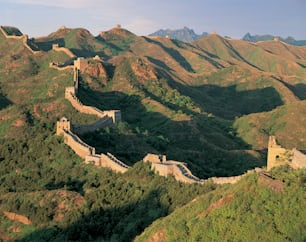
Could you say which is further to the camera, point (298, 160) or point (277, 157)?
point (277, 157)

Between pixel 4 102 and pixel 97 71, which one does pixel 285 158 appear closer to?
pixel 4 102

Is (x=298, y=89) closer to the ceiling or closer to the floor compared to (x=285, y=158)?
closer to the floor

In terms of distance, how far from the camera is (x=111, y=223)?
36312 millimetres

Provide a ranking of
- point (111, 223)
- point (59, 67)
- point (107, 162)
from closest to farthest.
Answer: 1. point (111, 223)
2. point (107, 162)
3. point (59, 67)

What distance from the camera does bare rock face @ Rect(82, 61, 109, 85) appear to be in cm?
9294

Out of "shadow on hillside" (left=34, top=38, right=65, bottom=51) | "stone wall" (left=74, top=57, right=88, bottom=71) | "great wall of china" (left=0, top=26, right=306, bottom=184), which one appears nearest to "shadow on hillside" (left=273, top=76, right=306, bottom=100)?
"shadow on hillside" (left=34, top=38, right=65, bottom=51)

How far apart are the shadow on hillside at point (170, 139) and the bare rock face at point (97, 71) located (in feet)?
11.9

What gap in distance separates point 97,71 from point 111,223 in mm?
59910

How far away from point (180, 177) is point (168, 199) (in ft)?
9.29

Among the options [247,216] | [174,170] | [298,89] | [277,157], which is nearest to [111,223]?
[174,170]

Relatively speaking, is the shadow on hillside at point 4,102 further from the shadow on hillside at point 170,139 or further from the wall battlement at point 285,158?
the wall battlement at point 285,158

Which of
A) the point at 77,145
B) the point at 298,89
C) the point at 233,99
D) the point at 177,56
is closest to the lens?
the point at 77,145

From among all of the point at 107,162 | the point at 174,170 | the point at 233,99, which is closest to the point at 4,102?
the point at 107,162

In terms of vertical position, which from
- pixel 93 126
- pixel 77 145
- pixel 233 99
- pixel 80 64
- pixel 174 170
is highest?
pixel 174 170
